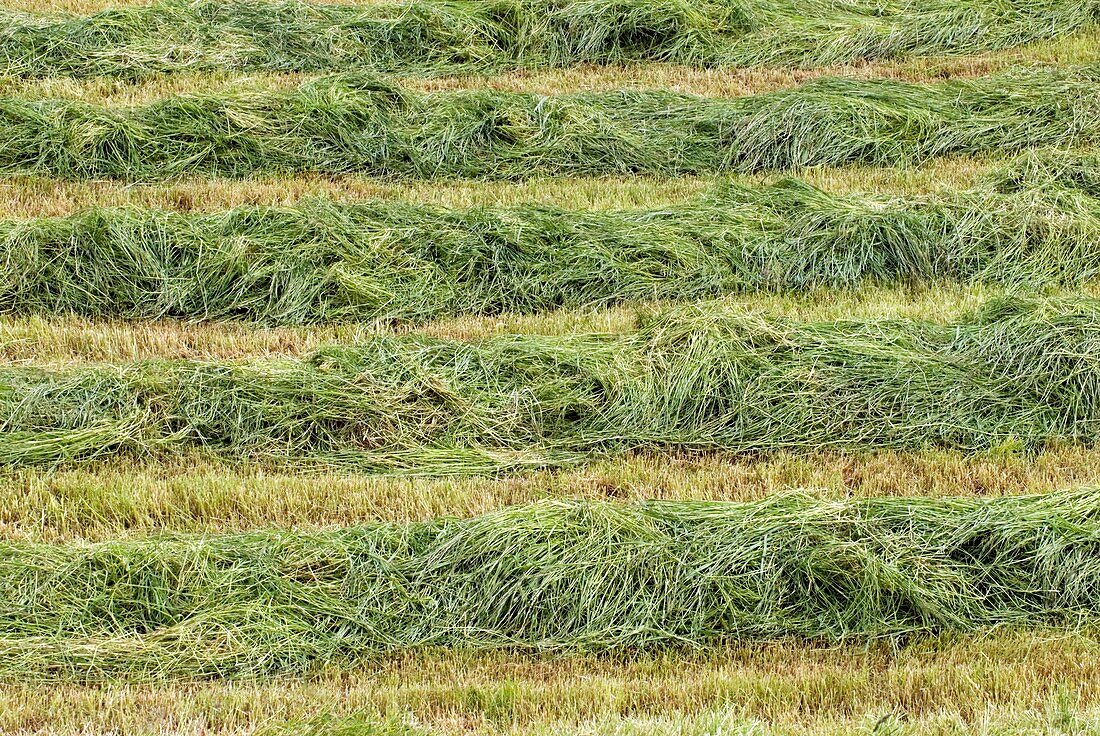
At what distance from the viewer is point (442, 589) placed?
548 cm

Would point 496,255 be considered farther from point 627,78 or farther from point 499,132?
point 627,78

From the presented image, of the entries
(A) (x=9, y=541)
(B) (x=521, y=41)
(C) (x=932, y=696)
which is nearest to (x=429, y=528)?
(A) (x=9, y=541)

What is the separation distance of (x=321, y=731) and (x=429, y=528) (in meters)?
1.33

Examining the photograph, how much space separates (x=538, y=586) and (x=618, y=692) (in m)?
0.61

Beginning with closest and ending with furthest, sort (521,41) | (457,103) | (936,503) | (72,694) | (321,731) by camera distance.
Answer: (321,731) < (72,694) < (936,503) < (457,103) < (521,41)

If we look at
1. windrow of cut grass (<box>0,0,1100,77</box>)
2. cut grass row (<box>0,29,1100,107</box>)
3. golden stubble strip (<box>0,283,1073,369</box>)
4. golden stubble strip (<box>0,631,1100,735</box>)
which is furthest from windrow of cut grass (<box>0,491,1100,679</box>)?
windrow of cut grass (<box>0,0,1100,77</box>)

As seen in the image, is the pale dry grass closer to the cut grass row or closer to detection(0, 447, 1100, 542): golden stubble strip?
the cut grass row

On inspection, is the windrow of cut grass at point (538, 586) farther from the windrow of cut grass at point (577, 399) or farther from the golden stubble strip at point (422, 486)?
the windrow of cut grass at point (577, 399)

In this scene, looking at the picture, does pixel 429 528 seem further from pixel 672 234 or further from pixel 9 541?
pixel 672 234

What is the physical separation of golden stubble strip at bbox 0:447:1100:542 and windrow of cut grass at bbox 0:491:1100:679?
30cm

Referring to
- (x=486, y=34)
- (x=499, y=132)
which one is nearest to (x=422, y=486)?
(x=499, y=132)

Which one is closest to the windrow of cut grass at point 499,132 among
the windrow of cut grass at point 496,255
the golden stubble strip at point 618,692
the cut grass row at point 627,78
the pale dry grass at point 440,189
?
the pale dry grass at point 440,189

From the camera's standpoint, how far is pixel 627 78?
1095 cm

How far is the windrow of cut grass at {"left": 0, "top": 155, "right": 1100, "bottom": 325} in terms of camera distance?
7.92m
